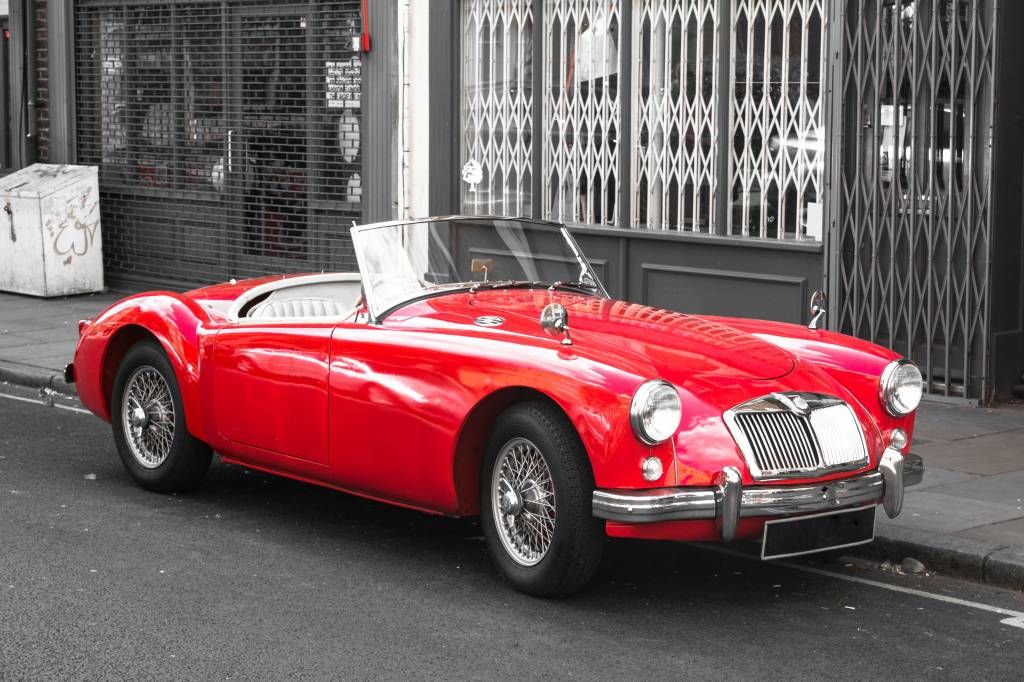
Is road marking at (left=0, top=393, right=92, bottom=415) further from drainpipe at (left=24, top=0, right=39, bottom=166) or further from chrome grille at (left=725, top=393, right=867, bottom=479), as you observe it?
drainpipe at (left=24, top=0, right=39, bottom=166)

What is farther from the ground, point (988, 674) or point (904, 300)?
point (904, 300)

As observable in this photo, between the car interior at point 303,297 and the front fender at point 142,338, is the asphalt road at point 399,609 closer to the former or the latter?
the front fender at point 142,338

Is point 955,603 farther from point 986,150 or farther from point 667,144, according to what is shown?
point 667,144

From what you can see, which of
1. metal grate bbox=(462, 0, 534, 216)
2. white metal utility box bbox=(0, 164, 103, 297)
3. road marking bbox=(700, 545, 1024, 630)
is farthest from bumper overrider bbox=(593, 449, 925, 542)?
white metal utility box bbox=(0, 164, 103, 297)

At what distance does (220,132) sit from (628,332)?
1030cm

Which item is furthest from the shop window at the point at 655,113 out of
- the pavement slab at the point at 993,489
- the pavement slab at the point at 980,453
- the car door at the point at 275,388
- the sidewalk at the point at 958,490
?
the car door at the point at 275,388

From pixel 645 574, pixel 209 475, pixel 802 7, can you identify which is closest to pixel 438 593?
pixel 645 574

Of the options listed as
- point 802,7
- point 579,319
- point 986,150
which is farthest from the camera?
point 802,7

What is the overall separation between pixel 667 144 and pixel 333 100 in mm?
4079

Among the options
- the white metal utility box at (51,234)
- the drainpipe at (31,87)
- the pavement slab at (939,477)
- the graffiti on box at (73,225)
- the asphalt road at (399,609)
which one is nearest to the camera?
the asphalt road at (399,609)

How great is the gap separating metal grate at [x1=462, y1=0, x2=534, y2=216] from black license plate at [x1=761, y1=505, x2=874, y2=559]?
24.1 ft

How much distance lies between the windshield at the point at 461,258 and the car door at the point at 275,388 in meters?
0.34

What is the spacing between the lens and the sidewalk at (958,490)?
630 cm

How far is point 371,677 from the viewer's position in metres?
4.88
